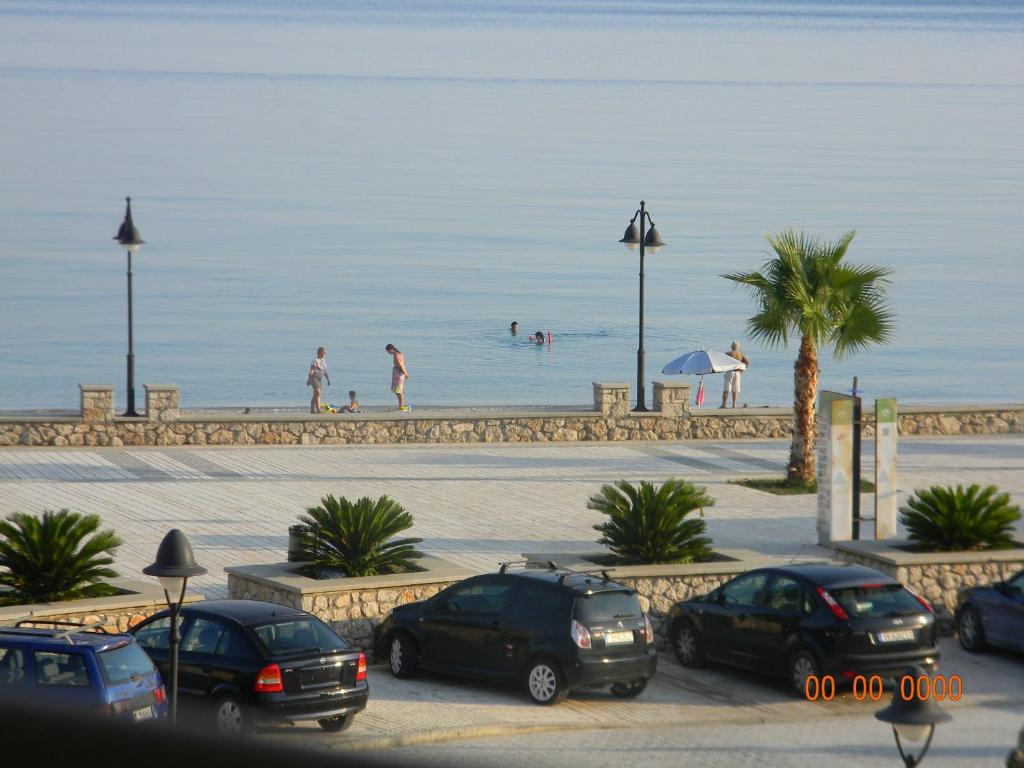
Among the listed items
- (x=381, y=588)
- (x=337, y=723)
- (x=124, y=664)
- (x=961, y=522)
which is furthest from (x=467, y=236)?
(x=124, y=664)

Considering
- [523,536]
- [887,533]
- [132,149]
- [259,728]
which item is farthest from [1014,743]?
[132,149]

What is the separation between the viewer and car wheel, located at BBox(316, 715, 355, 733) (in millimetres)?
13273

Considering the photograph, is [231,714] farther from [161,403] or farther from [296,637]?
[161,403]

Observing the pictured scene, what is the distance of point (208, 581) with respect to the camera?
63.3ft

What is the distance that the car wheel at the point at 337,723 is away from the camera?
1327cm

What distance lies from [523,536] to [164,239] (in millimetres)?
Result: 79304

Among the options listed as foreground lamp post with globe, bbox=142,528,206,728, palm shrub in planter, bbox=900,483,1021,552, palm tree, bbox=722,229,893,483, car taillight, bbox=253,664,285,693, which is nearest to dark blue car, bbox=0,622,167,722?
foreground lamp post with globe, bbox=142,528,206,728

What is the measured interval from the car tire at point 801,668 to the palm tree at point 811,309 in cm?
1243

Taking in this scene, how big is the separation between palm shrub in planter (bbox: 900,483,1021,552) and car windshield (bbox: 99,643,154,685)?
429 inches

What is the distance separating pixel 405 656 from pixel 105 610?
3.04 metres

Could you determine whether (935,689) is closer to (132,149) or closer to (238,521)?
(238,521)

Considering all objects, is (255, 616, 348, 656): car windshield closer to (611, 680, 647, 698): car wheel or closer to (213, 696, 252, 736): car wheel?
(213, 696, 252, 736): car wheel

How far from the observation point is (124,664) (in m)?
11.1
